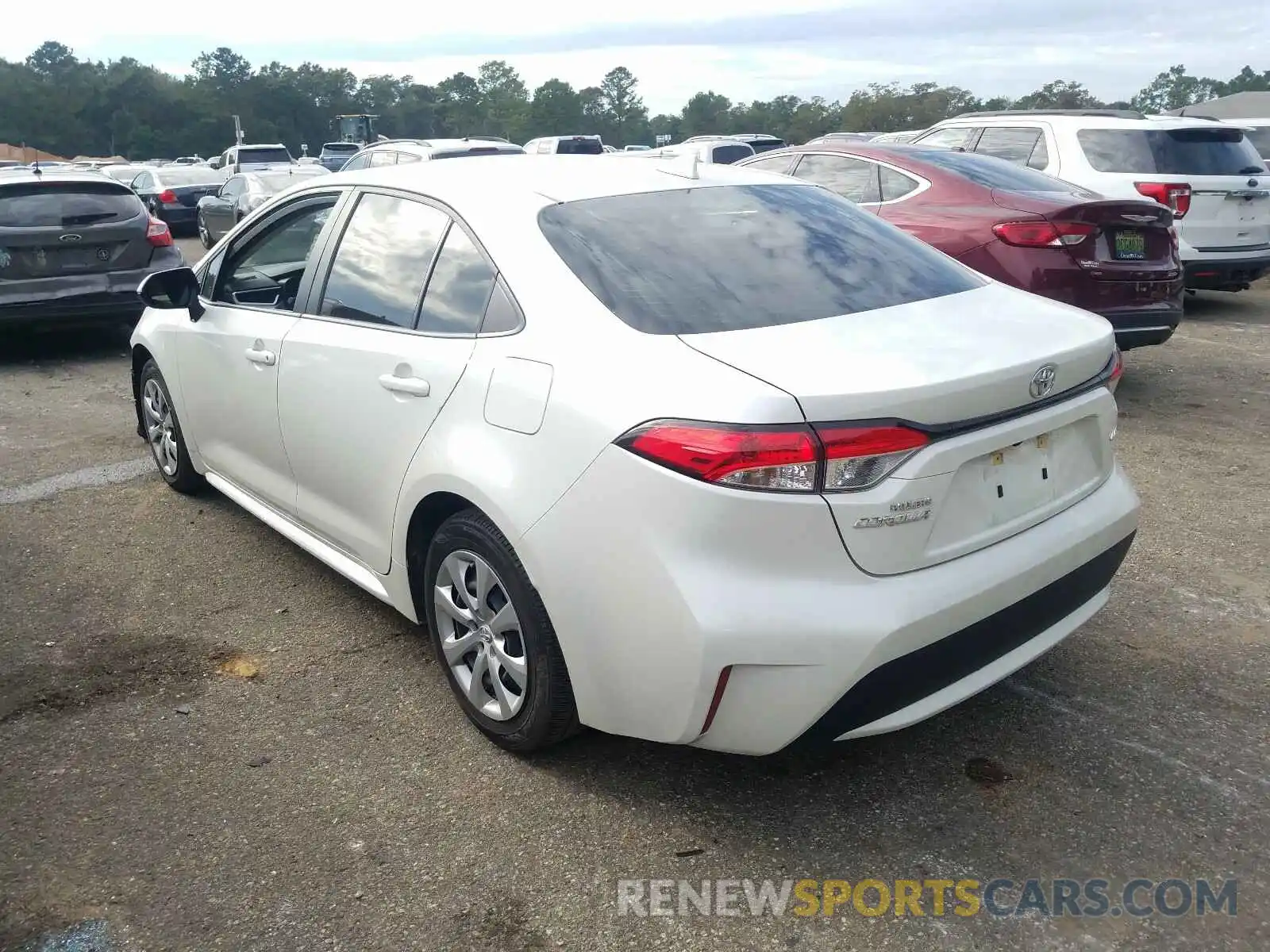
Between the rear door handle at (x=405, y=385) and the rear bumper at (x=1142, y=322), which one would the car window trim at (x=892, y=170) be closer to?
the rear bumper at (x=1142, y=322)

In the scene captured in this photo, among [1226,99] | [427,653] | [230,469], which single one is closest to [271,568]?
[230,469]

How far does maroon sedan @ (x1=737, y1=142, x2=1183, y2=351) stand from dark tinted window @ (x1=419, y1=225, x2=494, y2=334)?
3.98m

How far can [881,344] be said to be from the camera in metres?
2.69

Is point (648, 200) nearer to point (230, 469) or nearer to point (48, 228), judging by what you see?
point (230, 469)

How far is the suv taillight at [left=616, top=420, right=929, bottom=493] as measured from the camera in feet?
7.77

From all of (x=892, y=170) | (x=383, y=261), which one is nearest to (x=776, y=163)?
(x=892, y=170)

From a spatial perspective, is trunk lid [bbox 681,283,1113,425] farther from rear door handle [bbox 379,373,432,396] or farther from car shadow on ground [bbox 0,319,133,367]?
car shadow on ground [bbox 0,319,133,367]

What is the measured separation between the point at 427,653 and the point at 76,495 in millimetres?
2759

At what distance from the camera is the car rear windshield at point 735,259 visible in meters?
2.86

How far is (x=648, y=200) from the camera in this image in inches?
131

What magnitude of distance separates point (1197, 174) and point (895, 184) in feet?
11.2

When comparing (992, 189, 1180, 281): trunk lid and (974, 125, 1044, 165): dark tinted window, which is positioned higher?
(974, 125, 1044, 165): dark tinted window

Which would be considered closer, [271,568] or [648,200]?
[648,200]

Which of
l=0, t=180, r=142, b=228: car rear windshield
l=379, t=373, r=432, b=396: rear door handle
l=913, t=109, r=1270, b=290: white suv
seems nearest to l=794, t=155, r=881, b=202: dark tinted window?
l=913, t=109, r=1270, b=290: white suv
